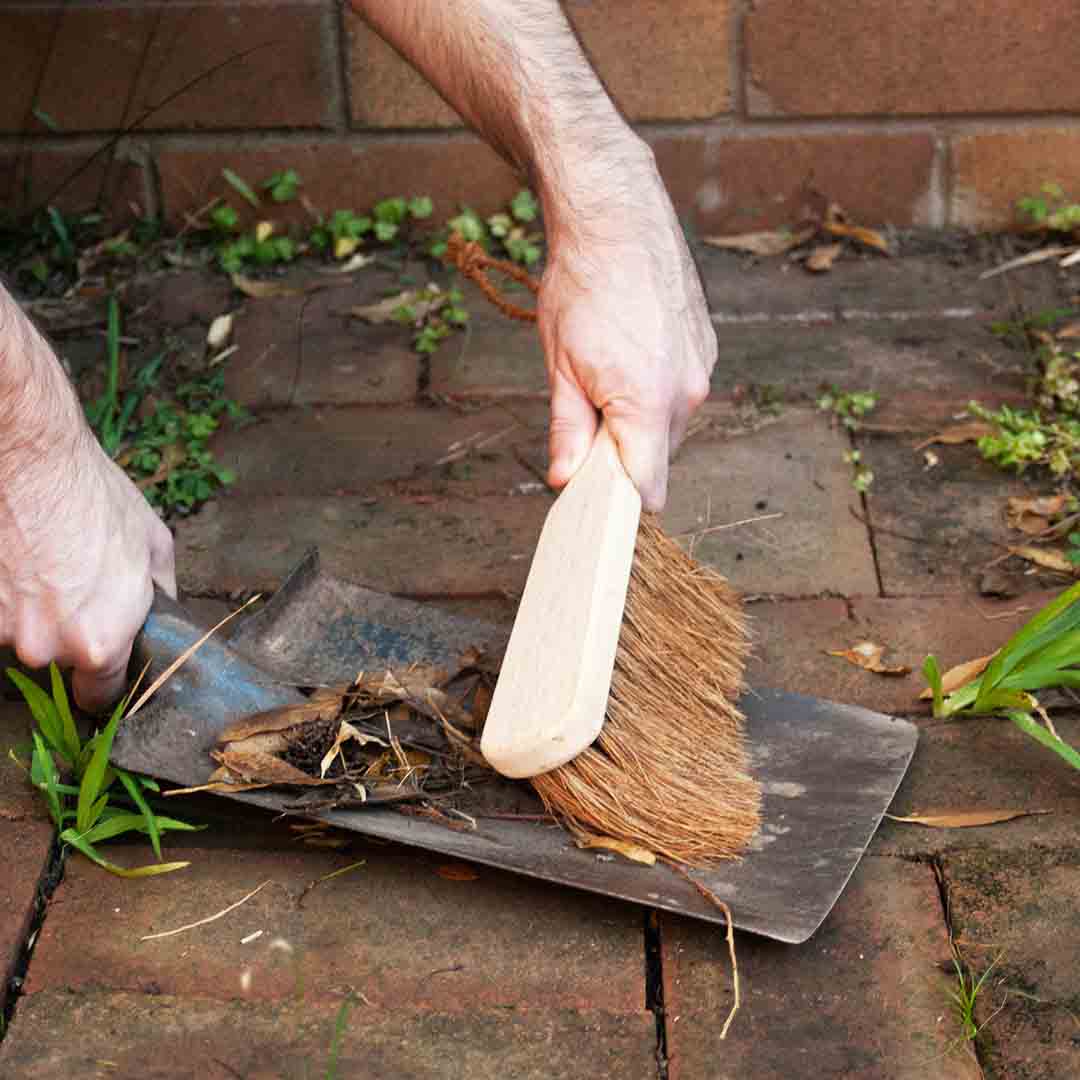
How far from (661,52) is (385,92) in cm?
58

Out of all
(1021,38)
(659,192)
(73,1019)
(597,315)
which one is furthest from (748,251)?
(73,1019)

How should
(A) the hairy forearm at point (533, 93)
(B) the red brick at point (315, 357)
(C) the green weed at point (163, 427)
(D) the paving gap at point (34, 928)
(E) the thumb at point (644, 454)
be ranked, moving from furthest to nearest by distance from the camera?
(B) the red brick at point (315, 357), (C) the green weed at point (163, 427), (A) the hairy forearm at point (533, 93), (E) the thumb at point (644, 454), (D) the paving gap at point (34, 928)

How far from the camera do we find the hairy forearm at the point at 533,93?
7.47ft

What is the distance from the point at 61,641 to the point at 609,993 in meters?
0.82

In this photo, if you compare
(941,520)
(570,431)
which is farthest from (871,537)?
(570,431)

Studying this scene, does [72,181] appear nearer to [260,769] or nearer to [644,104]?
[644,104]

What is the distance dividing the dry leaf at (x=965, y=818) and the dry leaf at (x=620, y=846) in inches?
13.8

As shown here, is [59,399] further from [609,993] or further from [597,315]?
[609,993]

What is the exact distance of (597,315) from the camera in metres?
2.12

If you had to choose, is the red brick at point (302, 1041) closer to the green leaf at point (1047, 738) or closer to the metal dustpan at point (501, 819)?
the metal dustpan at point (501, 819)

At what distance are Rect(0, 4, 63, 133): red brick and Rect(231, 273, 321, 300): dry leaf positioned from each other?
0.54 m

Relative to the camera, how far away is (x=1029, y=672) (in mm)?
2154

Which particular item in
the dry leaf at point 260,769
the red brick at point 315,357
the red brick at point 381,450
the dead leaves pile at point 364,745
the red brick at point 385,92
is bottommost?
the red brick at point 315,357

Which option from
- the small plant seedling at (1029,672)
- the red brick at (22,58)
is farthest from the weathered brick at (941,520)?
the red brick at (22,58)
